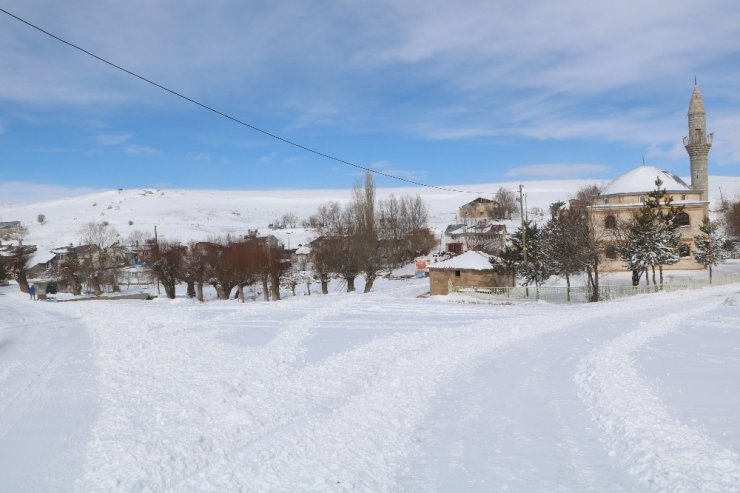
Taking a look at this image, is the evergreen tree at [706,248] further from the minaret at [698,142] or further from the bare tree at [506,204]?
the bare tree at [506,204]

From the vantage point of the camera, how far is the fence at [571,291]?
103 feet

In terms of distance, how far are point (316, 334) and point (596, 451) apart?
30.3 feet

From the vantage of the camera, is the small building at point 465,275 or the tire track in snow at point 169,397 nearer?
the tire track in snow at point 169,397

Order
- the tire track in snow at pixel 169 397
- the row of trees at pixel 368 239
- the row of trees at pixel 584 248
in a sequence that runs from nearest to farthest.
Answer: the tire track in snow at pixel 169 397
the row of trees at pixel 584 248
the row of trees at pixel 368 239

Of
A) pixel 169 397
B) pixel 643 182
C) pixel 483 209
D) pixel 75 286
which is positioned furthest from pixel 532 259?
pixel 483 209

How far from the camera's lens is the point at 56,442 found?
6.70 metres

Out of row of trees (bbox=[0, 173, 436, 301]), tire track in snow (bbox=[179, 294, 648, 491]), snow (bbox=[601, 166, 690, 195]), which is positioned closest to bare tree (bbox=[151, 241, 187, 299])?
row of trees (bbox=[0, 173, 436, 301])

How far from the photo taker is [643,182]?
48.7 m

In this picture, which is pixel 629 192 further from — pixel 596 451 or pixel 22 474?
pixel 22 474

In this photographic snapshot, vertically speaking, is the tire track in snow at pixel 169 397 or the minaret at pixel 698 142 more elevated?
the minaret at pixel 698 142

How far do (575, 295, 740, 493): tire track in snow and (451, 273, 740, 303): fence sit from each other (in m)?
22.2

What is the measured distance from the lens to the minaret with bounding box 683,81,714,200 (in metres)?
55.0

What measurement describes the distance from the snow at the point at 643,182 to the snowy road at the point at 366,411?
3634 cm

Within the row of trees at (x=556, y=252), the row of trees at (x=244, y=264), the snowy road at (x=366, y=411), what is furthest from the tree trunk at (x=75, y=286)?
the snowy road at (x=366, y=411)
